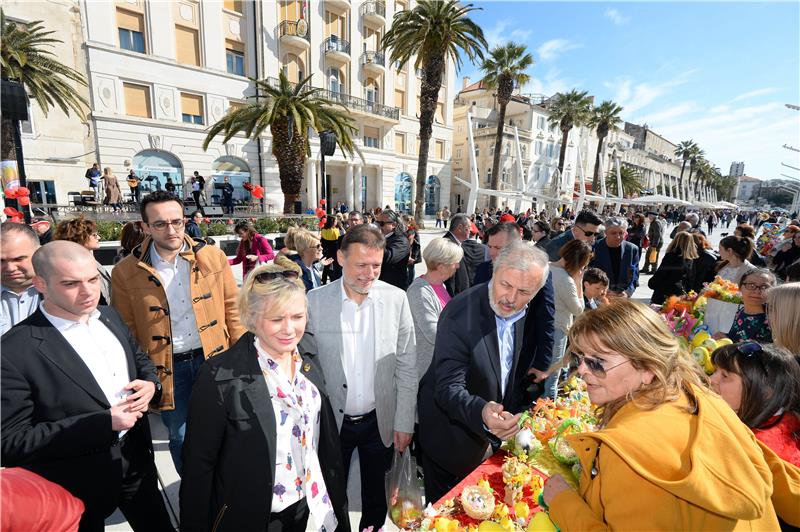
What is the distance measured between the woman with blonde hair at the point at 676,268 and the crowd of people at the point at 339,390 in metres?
3.89

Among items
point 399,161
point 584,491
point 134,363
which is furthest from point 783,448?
point 399,161

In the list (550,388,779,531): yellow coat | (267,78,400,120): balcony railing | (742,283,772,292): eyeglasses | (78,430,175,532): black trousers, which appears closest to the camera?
(550,388,779,531): yellow coat

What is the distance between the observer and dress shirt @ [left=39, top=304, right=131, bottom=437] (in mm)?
1979

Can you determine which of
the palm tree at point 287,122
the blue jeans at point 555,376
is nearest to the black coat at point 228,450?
the blue jeans at point 555,376

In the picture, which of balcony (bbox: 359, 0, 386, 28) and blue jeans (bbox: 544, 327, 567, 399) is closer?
blue jeans (bbox: 544, 327, 567, 399)

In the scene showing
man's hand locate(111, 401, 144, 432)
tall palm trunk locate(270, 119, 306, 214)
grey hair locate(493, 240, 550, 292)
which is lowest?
man's hand locate(111, 401, 144, 432)

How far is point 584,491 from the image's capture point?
1.34 metres

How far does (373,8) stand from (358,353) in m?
32.5

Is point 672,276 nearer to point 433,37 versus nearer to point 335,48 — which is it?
point 433,37

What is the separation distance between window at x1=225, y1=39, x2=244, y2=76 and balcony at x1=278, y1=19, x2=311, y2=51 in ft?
8.93

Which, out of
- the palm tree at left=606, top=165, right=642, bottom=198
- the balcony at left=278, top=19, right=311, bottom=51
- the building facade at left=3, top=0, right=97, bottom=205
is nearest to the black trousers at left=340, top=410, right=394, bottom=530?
the building facade at left=3, top=0, right=97, bottom=205

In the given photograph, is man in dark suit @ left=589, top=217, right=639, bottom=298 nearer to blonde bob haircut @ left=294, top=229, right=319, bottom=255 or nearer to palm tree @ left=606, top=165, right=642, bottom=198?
blonde bob haircut @ left=294, top=229, right=319, bottom=255

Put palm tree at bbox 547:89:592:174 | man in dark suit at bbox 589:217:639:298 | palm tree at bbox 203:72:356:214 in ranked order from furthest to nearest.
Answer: palm tree at bbox 547:89:592:174 → palm tree at bbox 203:72:356:214 → man in dark suit at bbox 589:217:639:298

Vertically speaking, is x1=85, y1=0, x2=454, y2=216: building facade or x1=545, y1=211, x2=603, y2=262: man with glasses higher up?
x1=85, y1=0, x2=454, y2=216: building facade
